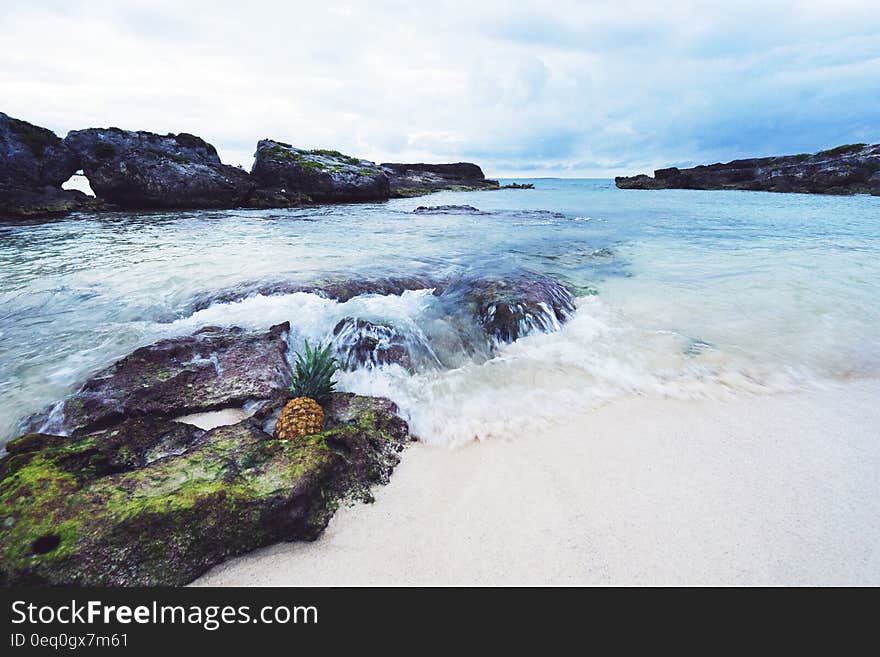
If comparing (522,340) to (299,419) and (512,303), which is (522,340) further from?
(299,419)

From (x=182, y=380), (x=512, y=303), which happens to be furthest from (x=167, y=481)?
(x=512, y=303)

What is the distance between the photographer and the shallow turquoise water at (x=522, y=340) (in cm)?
532

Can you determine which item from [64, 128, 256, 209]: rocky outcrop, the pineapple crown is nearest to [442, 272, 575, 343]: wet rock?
the pineapple crown

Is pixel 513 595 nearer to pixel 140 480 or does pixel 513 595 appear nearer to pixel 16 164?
pixel 140 480

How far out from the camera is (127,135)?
30984 mm

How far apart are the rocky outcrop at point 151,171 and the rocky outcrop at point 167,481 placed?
34091 mm

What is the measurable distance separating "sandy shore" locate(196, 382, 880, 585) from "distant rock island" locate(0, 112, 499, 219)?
3554 cm

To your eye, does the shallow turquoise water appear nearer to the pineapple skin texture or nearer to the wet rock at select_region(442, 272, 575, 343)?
the wet rock at select_region(442, 272, 575, 343)

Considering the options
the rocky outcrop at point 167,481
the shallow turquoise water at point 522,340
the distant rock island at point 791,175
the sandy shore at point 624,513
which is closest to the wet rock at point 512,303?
the shallow turquoise water at point 522,340

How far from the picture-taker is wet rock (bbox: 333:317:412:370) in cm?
595

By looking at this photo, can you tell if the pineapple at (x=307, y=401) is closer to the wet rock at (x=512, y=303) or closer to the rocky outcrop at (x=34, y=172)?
the wet rock at (x=512, y=303)

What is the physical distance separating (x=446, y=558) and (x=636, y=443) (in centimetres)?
251

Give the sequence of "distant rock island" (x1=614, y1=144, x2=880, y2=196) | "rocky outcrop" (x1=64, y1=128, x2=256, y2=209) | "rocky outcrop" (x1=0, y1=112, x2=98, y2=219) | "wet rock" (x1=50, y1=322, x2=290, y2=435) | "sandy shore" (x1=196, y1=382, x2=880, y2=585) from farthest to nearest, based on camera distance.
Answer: "distant rock island" (x1=614, y1=144, x2=880, y2=196) < "rocky outcrop" (x1=64, y1=128, x2=256, y2=209) < "rocky outcrop" (x1=0, y1=112, x2=98, y2=219) < "wet rock" (x1=50, y1=322, x2=290, y2=435) < "sandy shore" (x1=196, y1=382, x2=880, y2=585)

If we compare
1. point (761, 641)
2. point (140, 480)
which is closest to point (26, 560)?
point (140, 480)
